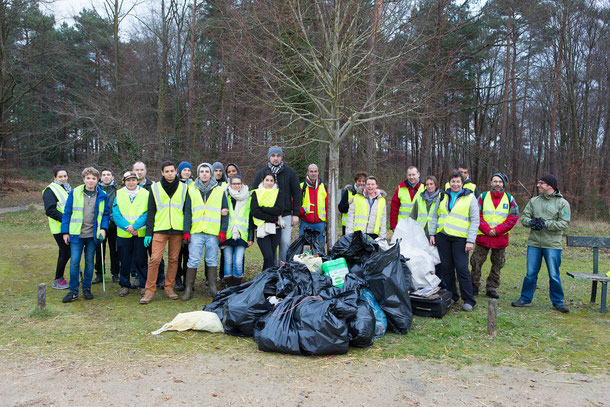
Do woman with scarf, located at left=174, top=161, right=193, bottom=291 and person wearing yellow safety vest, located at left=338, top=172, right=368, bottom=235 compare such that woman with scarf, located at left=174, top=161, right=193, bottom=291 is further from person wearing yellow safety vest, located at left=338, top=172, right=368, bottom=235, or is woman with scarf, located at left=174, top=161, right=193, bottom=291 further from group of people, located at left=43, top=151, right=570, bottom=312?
person wearing yellow safety vest, located at left=338, top=172, right=368, bottom=235

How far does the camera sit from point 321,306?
3789mm

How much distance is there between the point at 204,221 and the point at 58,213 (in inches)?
85.3

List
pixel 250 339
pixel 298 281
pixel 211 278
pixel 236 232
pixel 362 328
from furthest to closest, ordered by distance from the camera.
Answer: pixel 236 232, pixel 211 278, pixel 298 281, pixel 250 339, pixel 362 328

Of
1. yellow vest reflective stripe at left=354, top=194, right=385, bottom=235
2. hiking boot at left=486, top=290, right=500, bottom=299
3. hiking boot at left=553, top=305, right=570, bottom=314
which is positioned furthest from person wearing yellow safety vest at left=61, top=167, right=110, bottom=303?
hiking boot at left=553, top=305, right=570, bottom=314

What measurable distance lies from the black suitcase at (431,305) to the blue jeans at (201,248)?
2569 mm

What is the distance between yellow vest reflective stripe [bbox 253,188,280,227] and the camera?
5.62 metres

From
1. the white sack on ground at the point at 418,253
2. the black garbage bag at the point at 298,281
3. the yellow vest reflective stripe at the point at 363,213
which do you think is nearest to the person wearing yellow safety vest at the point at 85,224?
the black garbage bag at the point at 298,281

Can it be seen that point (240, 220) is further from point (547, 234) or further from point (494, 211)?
point (547, 234)

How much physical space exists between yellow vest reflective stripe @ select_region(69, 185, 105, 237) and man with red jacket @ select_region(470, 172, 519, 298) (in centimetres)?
510

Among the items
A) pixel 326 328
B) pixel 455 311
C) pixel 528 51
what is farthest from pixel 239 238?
pixel 528 51

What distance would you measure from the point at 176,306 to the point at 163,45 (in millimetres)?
18499

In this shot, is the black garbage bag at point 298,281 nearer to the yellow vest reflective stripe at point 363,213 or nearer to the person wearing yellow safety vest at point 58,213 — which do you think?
the yellow vest reflective stripe at point 363,213

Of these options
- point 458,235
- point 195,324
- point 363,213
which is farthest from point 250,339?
point 458,235

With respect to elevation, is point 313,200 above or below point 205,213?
above
